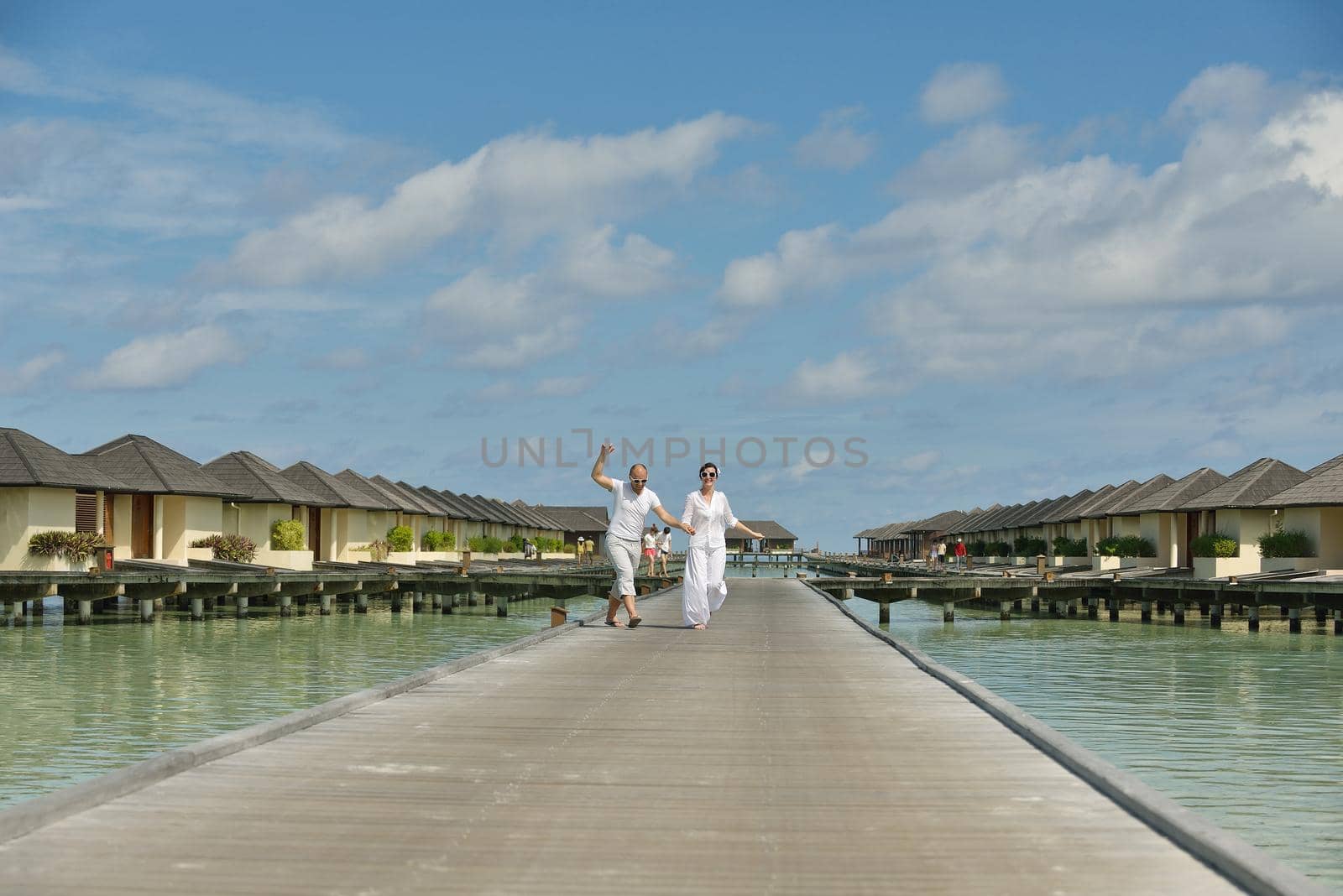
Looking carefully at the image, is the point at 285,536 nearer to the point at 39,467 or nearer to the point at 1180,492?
the point at 39,467

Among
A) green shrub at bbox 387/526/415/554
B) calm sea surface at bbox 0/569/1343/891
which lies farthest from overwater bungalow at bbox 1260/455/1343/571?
green shrub at bbox 387/526/415/554

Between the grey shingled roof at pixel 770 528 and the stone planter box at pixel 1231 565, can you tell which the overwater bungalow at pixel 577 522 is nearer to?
the grey shingled roof at pixel 770 528

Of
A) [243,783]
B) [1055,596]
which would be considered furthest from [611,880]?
[1055,596]

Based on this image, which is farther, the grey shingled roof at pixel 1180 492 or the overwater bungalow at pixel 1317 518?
the grey shingled roof at pixel 1180 492

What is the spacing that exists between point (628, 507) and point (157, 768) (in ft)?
29.8

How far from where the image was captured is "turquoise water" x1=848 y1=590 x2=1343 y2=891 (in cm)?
1010

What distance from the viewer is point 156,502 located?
38.5 meters

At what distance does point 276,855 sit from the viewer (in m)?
5.49

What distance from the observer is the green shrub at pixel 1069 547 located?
6103 centimetres

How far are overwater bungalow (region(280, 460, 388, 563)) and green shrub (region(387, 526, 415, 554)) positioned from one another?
2.75 ft

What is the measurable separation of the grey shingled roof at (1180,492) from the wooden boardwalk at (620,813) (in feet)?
126

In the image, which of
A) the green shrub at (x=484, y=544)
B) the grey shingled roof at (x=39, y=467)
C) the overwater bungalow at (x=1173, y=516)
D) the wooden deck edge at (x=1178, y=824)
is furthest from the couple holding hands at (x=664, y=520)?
the green shrub at (x=484, y=544)

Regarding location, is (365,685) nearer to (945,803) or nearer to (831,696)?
(831,696)

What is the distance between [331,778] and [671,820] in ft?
6.44
